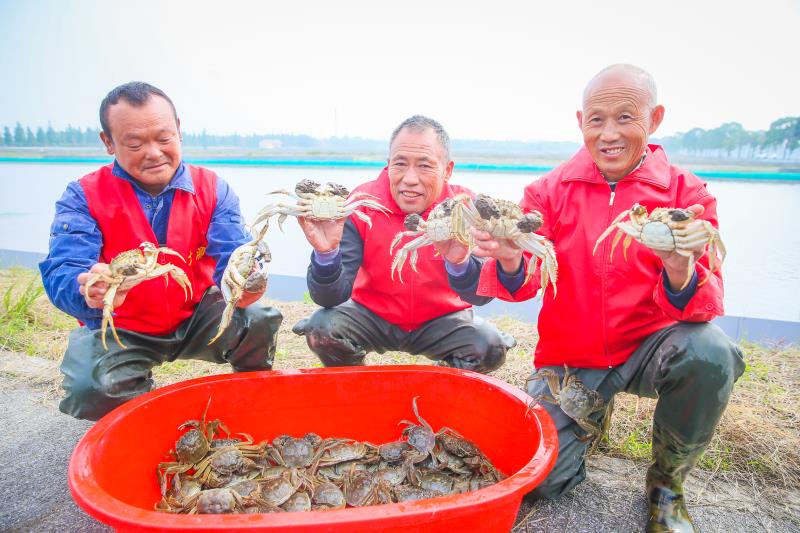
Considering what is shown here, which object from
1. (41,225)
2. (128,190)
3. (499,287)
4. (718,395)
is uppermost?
(128,190)

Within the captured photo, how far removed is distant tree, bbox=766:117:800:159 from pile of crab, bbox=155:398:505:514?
190 inches

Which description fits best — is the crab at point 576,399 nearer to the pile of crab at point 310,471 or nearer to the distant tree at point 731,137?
the pile of crab at point 310,471

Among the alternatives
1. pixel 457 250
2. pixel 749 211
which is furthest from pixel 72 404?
pixel 749 211

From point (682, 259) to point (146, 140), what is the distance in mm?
2573

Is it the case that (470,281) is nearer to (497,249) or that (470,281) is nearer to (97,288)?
(497,249)

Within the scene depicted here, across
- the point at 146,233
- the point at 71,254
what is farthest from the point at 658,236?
the point at 71,254

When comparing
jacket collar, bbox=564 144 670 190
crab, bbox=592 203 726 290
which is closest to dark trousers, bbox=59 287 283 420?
jacket collar, bbox=564 144 670 190

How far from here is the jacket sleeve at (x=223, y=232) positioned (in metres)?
2.79

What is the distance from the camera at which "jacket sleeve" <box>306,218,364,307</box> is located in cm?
271

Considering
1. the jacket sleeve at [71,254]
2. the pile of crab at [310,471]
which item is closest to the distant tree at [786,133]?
the pile of crab at [310,471]

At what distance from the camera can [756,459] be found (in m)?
2.56

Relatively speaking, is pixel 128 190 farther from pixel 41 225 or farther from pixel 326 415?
pixel 41 225

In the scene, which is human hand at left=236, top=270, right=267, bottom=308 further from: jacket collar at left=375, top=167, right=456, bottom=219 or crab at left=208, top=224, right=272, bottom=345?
jacket collar at left=375, top=167, right=456, bottom=219

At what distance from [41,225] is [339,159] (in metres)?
5.14
